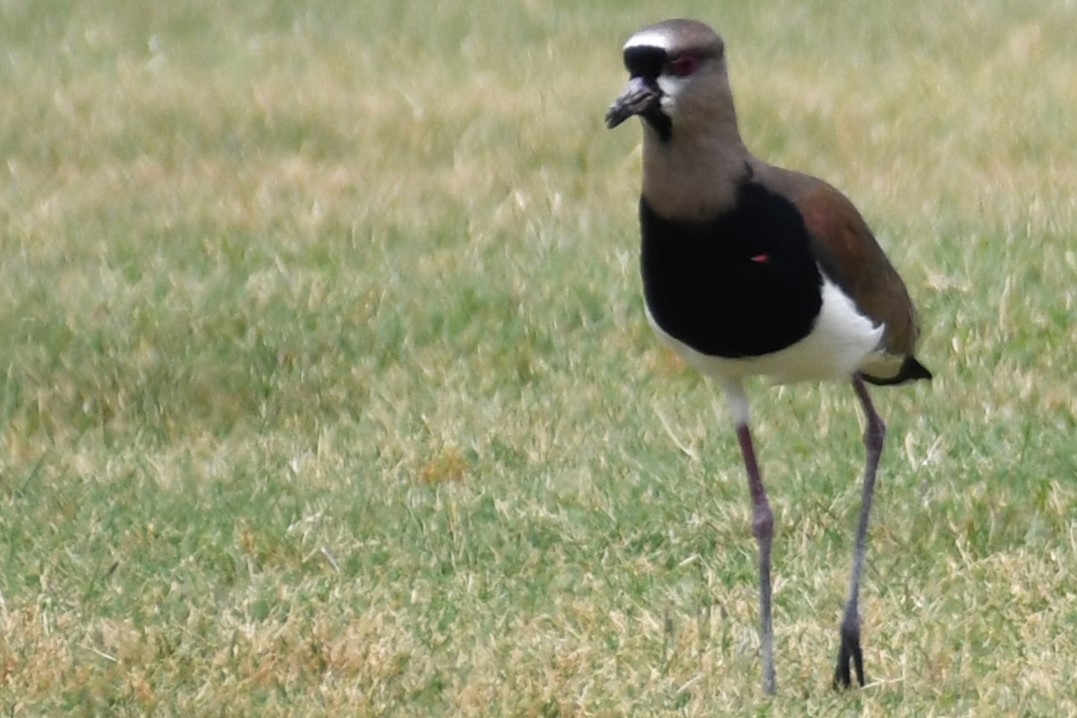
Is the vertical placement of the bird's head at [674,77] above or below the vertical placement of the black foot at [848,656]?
above

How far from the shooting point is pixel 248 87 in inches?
423

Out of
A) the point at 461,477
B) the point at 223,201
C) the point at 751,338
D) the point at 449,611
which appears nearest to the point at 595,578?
the point at 449,611

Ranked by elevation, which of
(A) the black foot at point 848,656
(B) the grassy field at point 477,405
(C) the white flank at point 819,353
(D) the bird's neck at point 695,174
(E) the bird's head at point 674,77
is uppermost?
Answer: (E) the bird's head at point 674,77

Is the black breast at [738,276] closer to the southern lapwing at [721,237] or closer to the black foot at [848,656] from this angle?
the southern lapwing at [721,237]

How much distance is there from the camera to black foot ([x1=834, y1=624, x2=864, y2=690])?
15.6ft

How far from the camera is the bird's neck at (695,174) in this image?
434 centimetres

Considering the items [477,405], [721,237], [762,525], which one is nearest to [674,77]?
[721,237]

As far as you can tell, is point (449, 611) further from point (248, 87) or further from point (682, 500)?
point (248, 87)

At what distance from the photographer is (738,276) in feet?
14.3

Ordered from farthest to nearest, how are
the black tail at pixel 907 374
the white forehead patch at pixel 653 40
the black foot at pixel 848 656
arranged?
the black tail at pixel 907 374, the black foot at pixel 848 656, the white forehead patch at pixel 653 40

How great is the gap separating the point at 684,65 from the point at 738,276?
1.45 ft

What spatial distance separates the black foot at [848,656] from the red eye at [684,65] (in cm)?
132

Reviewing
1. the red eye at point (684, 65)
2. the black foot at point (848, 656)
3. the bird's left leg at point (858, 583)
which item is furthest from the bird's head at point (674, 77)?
the black foot at point (848, 656)

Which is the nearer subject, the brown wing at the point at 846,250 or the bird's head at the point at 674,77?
the bird's head at the point at 674,77
